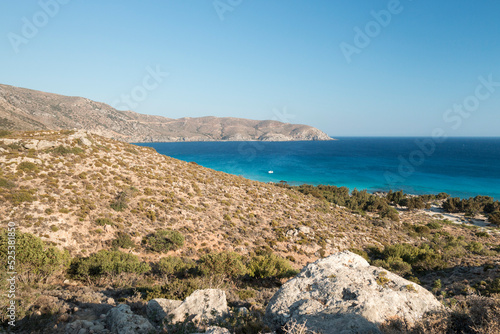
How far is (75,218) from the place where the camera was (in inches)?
586

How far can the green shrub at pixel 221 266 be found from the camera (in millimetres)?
10859

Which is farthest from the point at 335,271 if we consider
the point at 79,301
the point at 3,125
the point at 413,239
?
the point at 3,125

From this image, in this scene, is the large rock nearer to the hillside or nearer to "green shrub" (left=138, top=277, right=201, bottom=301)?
the hillside

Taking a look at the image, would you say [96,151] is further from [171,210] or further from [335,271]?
[335,271]

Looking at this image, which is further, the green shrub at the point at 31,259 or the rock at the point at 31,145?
the rock at the point at 31,145

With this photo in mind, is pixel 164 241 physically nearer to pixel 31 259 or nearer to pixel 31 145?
pixel 31 259

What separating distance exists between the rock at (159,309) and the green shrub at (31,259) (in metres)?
5.98

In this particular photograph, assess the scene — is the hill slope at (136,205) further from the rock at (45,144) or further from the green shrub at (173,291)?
the green shrub at (173,291)

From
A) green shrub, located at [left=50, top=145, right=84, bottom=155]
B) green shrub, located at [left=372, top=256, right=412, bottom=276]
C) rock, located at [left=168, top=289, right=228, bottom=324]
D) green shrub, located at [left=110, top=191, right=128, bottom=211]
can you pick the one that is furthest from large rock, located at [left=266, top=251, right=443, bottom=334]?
green shrub, located at [left=50, top=145, right=84, bottom=155]

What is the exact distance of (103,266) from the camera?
10.2 m

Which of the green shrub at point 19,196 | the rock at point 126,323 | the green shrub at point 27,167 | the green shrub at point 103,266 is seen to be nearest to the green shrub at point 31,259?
the green shrub at point 103,266

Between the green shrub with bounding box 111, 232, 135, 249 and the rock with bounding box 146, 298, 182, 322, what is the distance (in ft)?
29.8

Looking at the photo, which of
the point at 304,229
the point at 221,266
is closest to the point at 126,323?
the point at 221,266

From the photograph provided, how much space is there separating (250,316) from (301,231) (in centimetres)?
1526
